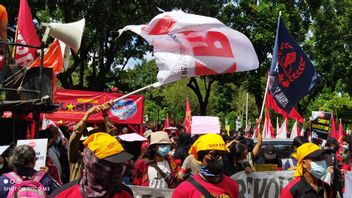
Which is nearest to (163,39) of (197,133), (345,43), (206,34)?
(206,34)

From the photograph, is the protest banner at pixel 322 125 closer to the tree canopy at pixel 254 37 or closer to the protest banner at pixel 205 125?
the protest banner at pixel 205 125

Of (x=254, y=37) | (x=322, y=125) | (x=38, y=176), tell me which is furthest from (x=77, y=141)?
(x=254, y=37)

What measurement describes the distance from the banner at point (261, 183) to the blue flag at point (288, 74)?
6.02 feet

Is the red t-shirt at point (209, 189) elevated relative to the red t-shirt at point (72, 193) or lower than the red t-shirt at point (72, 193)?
lower

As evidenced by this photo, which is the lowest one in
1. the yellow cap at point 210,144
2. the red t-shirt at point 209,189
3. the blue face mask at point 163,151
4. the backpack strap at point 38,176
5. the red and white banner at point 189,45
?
the blue face mask at point 163,151

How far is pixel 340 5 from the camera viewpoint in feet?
88.7

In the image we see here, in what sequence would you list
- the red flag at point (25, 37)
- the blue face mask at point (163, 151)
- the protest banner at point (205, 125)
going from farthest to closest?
1. the protest banner at point (205, 125)
2. the red flag at point (25, 37)
3. the blue face mask at point (163, 151)

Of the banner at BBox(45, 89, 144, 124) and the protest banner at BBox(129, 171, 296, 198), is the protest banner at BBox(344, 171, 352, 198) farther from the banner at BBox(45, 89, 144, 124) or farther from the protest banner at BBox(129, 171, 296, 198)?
the banner at BBox(45, 89, 144, 124)

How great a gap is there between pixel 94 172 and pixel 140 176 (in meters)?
3.39

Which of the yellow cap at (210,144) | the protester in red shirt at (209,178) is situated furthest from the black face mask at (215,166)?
the yellow cap at (210,144)

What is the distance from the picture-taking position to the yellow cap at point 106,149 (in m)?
3.50

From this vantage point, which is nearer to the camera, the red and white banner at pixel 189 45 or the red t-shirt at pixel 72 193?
the red t-shirt at pixel 72 193

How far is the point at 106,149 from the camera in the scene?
11.6 feet

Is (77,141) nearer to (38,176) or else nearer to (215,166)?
(38,176)
